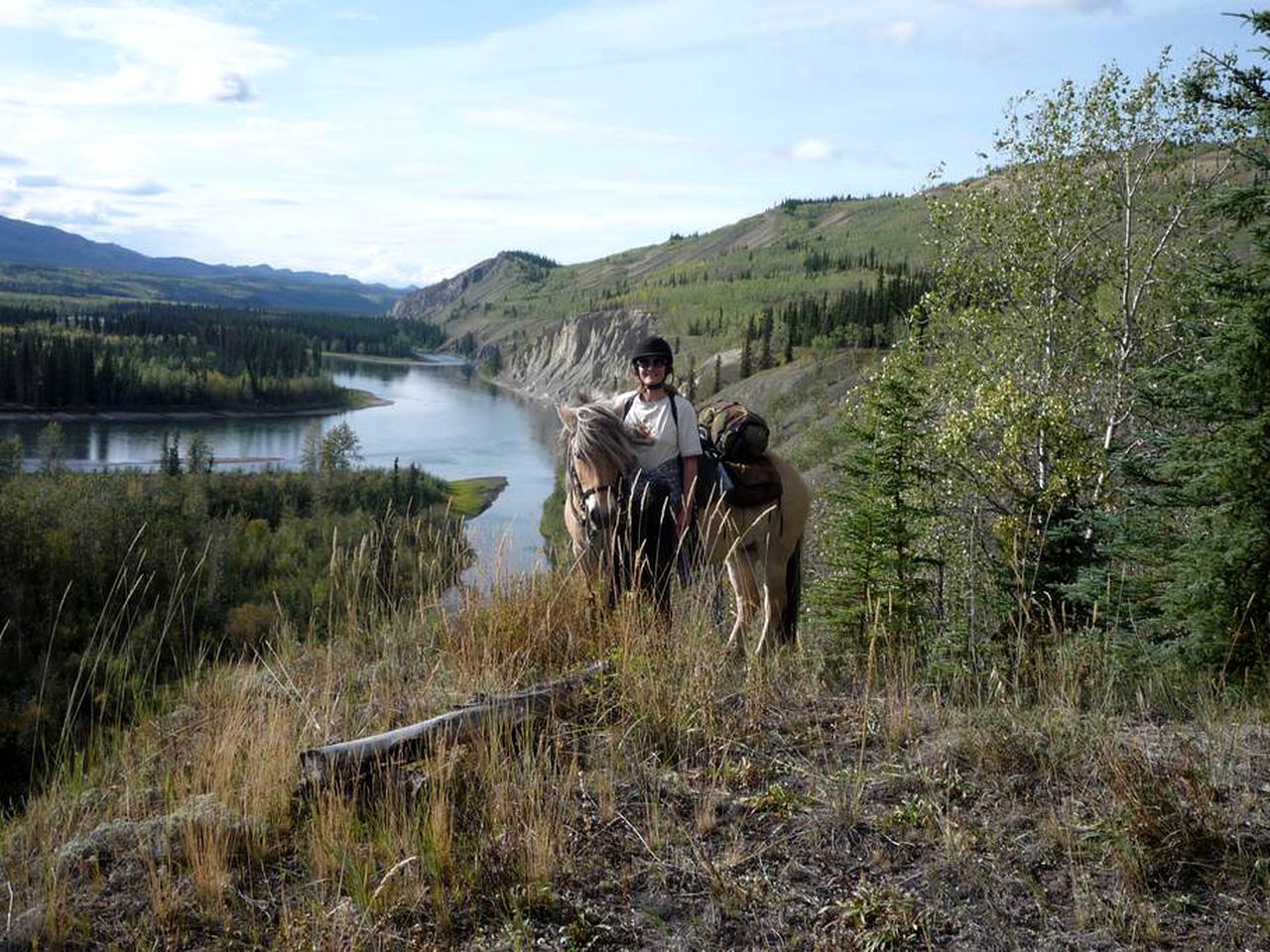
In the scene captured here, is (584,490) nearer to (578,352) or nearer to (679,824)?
(679,824)

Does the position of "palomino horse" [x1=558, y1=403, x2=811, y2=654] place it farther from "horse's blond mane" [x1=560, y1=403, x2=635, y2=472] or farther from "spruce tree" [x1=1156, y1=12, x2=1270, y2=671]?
"spruce tree" [x1=1156, y1=12, x2=1270, y2=671]

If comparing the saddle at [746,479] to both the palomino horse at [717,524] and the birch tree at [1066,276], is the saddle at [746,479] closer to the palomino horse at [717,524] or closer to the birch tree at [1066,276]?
the palomino horse at [717,524]

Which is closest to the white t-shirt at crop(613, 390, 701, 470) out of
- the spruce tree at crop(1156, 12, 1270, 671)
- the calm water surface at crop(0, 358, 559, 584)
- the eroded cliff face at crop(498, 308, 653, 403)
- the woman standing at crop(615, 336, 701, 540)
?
the woman standing at crop(615, 336, 701, 540)

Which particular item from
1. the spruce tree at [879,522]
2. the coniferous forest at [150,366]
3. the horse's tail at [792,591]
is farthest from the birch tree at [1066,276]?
the coniferous forest at [150,366]

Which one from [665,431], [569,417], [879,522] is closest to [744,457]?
[665,431]

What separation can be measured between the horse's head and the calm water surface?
1796 inches

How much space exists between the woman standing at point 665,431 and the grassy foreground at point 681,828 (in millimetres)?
1443

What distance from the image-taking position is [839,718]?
178 inches

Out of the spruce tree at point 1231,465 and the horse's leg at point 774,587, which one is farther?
the horse's leg at point 774,587

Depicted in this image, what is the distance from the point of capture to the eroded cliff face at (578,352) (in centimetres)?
14738

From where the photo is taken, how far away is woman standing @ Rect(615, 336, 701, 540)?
600 centimetres

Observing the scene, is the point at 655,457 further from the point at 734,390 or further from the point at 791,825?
the point at 734,390

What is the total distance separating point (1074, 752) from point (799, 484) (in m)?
3.81

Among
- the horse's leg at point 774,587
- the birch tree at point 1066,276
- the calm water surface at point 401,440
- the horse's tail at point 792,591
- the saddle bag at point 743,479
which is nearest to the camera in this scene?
the saddle bag at point 743,479
